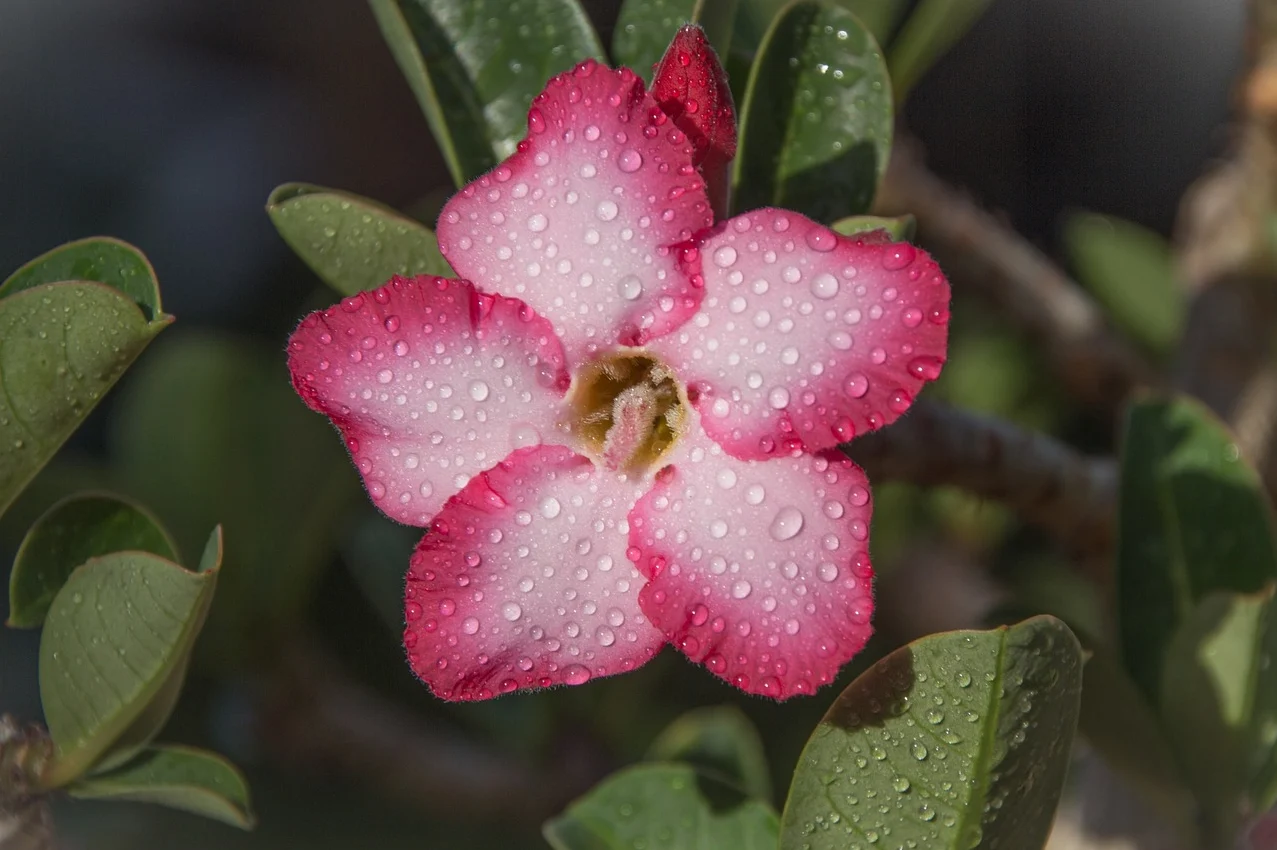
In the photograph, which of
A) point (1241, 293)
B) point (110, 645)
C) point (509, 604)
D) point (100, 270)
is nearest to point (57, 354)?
point (100, 270)

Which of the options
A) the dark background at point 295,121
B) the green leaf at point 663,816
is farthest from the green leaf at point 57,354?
the dark background at point 295,121

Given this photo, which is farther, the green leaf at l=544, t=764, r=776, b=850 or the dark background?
the dark background

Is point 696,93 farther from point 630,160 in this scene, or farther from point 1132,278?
point 1132,278

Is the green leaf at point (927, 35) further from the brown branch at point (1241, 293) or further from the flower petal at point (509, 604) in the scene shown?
the flower petal at point (509, 604)

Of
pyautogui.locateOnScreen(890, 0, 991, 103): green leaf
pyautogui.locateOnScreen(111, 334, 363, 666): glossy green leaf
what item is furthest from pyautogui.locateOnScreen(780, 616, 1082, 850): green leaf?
pyautogui.locateOnScreen(111, 334, 363, 666): glossy green leaf

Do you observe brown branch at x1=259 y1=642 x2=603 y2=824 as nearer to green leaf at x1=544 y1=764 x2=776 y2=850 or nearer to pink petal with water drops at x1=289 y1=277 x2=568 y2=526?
green leaf at x1=544 y1=764 x2=776 y2=850
